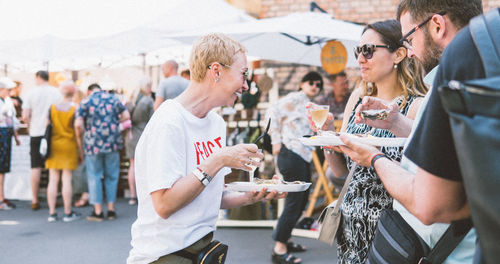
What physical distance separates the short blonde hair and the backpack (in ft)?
4.29

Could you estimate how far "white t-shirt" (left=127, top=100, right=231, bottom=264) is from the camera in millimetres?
1769

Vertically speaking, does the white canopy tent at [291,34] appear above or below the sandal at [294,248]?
above

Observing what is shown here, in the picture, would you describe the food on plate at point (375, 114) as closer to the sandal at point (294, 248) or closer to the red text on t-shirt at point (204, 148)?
the red text on t-shirt at point (204, 148)

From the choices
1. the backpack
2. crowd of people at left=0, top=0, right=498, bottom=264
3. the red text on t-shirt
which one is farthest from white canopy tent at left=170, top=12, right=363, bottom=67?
the backpack

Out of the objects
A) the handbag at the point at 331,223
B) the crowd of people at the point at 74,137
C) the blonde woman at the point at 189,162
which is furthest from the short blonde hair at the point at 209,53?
the crowd of people at the point at 74,137

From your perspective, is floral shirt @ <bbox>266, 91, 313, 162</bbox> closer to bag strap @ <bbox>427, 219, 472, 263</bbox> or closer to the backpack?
bag strap @ <bbox>427, 219, 472, 263</bbox>

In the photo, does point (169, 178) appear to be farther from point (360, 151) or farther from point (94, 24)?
point (94, 24)

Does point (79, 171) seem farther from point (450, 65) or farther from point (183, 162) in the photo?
point (450, 65)

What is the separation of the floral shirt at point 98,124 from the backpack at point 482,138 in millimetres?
6315

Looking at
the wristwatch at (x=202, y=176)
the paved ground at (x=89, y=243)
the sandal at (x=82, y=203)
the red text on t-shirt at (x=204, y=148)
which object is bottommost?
the sandal at (x=82, y=203)

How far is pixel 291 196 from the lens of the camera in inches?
197

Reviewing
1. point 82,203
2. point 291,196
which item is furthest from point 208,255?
point 82,203

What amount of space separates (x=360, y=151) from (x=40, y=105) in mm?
6936

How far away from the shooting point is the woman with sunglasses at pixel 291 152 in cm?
491
